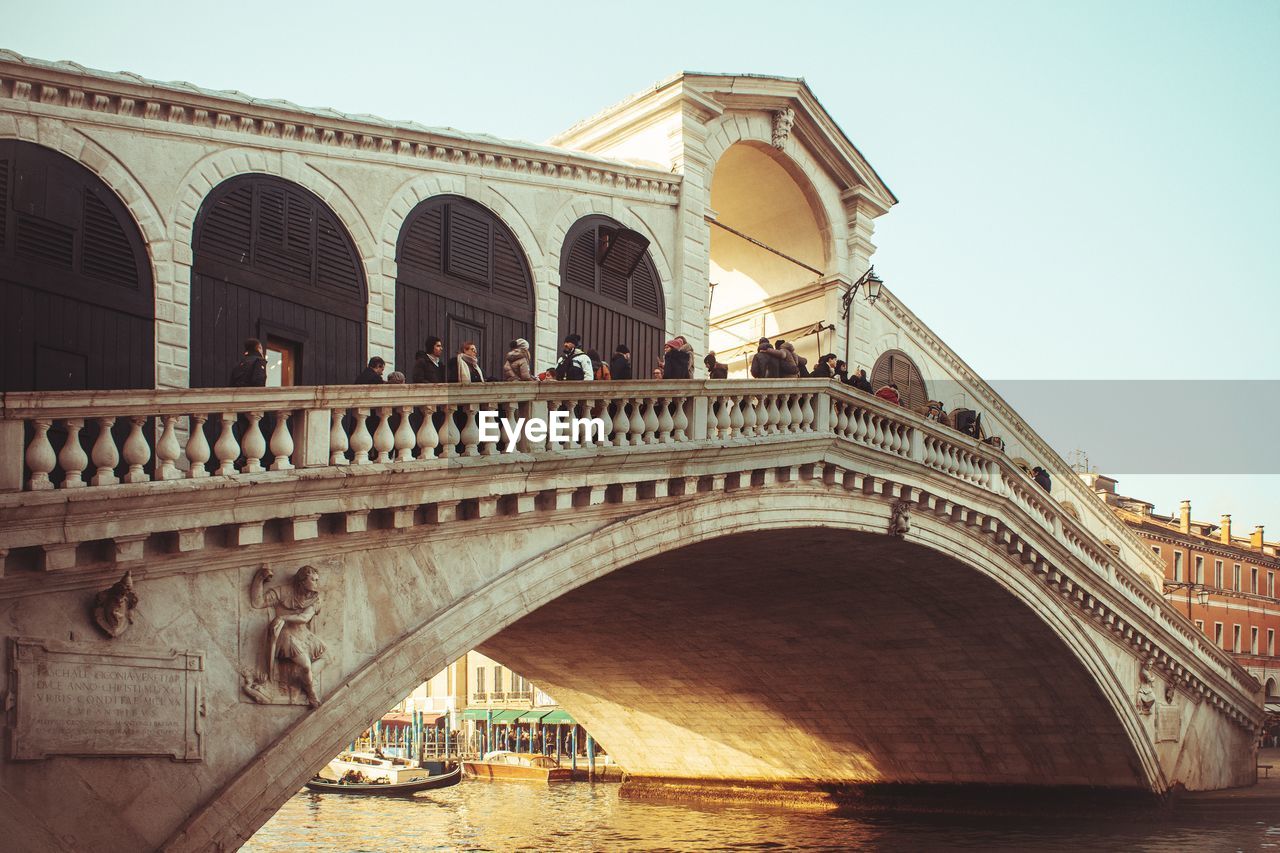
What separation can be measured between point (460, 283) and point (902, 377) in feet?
33.8

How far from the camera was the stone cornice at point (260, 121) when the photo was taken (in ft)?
32.4

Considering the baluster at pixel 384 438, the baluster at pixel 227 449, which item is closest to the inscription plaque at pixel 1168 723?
the baluster at pixel 384 438

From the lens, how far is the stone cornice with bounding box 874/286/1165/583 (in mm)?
21612

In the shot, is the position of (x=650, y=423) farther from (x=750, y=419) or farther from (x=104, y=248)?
(x=104, y=248)

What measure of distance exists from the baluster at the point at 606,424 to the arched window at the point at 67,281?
3.69 m

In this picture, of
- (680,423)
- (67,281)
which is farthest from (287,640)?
(680,423)

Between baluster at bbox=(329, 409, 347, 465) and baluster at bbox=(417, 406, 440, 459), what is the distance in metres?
0.68

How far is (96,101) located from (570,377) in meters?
4.49

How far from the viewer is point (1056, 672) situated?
68.8 ft

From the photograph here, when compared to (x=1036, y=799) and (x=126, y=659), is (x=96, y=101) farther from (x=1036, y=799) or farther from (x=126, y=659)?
(x=1036, y=799)

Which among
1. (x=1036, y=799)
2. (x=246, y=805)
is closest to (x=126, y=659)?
(x=246, y=805)

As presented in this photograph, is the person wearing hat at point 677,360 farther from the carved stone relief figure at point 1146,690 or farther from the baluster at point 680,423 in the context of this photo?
the carved stone relief figure at point 1146,690

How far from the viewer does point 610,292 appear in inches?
603

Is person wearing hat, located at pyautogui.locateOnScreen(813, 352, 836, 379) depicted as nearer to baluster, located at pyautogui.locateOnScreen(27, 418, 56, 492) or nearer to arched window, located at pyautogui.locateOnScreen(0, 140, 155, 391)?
arched window, located at pyautogui.locateOnScreen(0, 140, 155, 391)
